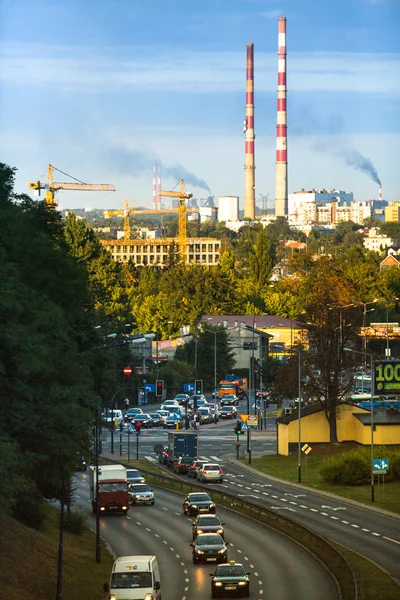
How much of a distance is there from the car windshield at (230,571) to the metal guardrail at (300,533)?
3315 millimetres

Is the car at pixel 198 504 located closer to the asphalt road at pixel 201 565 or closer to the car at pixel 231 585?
the asphalt road at pixel 201 565

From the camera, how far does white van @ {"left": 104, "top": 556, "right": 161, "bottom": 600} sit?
128 ft

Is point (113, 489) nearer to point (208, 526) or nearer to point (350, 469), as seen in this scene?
point (208, 526)

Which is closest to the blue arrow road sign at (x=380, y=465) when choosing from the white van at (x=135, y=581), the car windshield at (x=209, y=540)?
the car windshield at (x=209, y=540)

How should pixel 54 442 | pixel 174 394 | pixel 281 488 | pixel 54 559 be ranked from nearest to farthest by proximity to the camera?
pixel 54 442, pixel 54 559, pixel 281 488, pixel 174 394

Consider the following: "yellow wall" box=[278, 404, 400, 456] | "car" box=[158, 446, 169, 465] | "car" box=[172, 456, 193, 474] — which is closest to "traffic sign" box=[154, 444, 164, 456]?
"car" box=[158, 446, 169, 465]

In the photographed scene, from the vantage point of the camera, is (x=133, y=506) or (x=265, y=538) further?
(x=133, y=506)

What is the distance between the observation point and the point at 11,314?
132 feet

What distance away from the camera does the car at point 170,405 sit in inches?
5048

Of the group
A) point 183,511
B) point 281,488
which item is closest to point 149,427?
point 281,488

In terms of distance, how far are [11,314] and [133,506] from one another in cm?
3150

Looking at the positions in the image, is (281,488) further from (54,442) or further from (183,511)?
→ (54,442)

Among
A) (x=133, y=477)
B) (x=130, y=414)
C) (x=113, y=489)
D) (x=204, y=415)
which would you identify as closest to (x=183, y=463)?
(x=133, y=477)

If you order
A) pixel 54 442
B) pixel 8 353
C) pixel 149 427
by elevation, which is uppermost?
pixel 8 353
